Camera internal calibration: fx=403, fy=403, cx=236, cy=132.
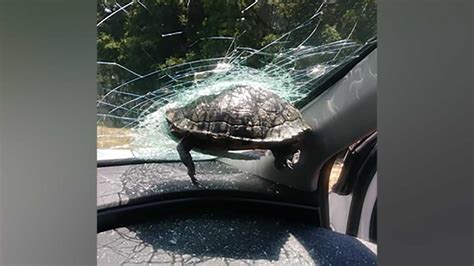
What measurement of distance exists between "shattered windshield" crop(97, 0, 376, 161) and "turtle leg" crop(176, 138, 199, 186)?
2 cm

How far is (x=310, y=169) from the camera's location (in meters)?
1.05

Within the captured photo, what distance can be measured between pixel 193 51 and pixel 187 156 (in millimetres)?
252

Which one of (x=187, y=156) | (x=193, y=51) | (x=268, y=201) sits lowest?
(x=268, y=201)

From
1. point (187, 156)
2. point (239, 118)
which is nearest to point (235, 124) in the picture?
point (239, 118)

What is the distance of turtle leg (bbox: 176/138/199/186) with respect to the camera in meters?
0.97

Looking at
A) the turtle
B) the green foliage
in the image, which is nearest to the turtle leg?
the turtle

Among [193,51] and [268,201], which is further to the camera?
[268,201]

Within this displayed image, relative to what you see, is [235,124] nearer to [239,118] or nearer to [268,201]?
[239,118]

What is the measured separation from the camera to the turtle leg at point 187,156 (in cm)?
97

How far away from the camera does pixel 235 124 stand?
0.99 meters

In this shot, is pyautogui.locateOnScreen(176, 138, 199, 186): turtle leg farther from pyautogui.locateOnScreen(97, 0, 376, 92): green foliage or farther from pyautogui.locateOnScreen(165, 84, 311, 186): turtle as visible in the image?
pyautogui.locateOnScreen(97, 0, 376, 92): green foliage
